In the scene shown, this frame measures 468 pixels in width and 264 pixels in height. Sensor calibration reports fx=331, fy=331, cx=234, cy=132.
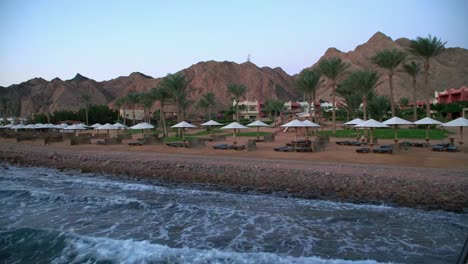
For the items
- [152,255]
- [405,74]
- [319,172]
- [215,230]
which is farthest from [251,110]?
A: [152,255]

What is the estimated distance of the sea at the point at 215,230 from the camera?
6066mm

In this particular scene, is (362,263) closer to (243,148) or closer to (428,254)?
(428,254)

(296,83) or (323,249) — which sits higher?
(296,83)

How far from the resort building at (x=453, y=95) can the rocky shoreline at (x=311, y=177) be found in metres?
49.6

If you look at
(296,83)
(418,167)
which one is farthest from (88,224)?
(296,83)

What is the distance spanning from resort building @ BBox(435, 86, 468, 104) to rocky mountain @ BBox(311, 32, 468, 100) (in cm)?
2038

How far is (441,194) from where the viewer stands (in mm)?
9461

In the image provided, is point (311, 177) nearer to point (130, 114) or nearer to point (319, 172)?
point (319, 172)

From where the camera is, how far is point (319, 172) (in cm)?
1243

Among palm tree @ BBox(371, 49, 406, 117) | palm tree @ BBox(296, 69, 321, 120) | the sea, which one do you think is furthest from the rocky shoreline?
palm tree @ BBox(371, 49, 406, 117)

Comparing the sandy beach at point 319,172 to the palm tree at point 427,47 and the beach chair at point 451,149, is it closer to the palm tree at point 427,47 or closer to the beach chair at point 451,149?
the beach chair at point 451,149

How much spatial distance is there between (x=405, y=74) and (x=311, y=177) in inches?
4258

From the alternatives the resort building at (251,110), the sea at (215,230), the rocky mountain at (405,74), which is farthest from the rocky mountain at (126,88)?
the sea at (215,230)

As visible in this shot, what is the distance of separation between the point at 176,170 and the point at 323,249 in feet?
30.4
